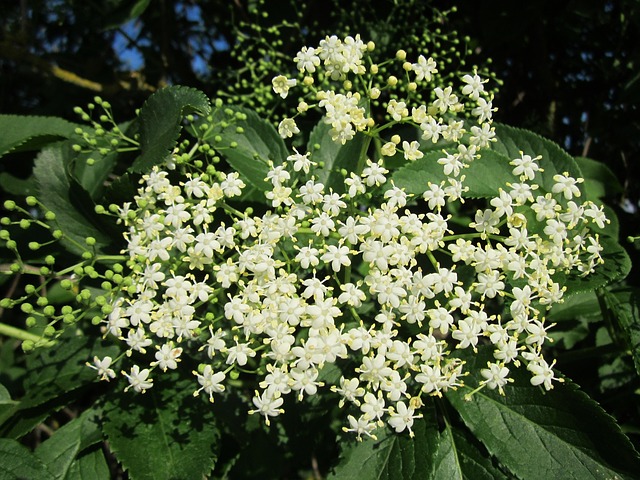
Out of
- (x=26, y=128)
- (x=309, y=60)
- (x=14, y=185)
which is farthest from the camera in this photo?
(x=14, y=185)

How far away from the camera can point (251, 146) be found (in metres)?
1.99

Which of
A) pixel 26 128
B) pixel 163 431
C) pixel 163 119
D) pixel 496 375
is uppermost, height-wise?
pixel 163 119

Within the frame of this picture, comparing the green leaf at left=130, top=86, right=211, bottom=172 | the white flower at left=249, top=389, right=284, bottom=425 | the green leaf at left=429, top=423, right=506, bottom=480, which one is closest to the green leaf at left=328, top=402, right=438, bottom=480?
the green leaf at left=429, top=423, right=506, bottom=480

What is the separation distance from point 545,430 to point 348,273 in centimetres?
75

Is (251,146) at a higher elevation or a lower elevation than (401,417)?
higher

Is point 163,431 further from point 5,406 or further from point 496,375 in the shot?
point 496,375

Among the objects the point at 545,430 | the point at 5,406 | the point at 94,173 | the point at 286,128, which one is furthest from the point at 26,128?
the point at 545,430

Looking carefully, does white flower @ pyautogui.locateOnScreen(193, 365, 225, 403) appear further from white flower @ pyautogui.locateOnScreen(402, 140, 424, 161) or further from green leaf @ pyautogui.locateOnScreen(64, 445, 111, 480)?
white flower @ pyautogui.locateOnScreen(402, 140, 424, 161)

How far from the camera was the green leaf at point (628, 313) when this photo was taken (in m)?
1.68

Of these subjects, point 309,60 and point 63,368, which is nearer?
point 309,60

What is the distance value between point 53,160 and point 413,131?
1.42m

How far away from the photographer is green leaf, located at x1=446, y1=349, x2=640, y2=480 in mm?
1507

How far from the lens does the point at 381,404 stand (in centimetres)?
148

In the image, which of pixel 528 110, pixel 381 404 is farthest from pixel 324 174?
pixel 528 110
